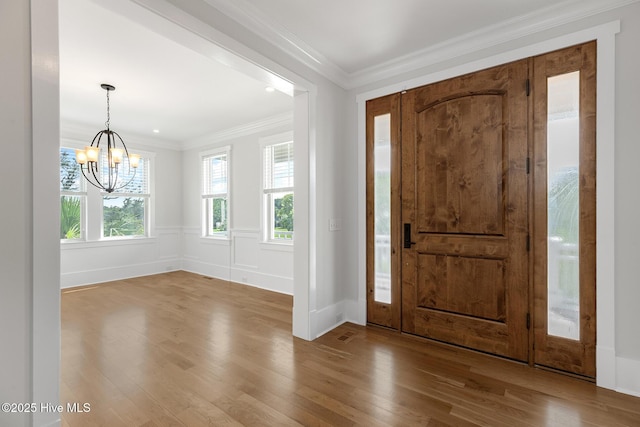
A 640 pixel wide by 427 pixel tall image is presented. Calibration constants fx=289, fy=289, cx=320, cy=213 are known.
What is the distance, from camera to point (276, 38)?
2510 millimetres

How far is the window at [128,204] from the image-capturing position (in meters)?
5.57

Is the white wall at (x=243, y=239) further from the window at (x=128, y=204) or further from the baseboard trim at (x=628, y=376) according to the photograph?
the baseboard trim at (x=628, y=376)

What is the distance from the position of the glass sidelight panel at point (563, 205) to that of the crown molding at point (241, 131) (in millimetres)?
3392

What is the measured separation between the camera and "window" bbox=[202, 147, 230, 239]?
5.77 meters

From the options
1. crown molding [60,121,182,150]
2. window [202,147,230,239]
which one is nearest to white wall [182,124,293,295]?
window [202,147,230,239]

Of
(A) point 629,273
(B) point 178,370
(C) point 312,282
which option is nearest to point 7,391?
(B) point 178,370

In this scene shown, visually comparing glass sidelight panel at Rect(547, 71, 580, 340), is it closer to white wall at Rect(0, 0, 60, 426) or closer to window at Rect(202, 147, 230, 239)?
white wall at Rect(0, 0, 60, 426)

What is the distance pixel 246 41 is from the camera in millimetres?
2309

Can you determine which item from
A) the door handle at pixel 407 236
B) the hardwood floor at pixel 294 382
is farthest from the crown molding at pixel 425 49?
the hardwood floor at pixel 294 382

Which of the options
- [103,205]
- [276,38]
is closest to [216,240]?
[103,205]

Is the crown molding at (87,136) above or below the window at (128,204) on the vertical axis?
above

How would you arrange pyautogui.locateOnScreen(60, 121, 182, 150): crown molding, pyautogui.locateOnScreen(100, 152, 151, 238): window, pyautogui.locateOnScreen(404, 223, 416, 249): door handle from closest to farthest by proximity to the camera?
pyautogui.locateOnScreen(404, 223, 416, 249): door handle < pyautogui.locateOnScreen(60, 121, 182, 150): crown molding < pyautogui.locateOnScreen(100, 152, 151, 238): window

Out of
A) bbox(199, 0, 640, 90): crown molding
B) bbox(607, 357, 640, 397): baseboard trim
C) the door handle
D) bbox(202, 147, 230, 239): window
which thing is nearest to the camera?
bbox(607, 357, 640, 397): baseboard trim

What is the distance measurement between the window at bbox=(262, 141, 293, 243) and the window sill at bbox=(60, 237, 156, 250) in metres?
2.89
